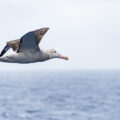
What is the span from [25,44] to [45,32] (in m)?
0.58

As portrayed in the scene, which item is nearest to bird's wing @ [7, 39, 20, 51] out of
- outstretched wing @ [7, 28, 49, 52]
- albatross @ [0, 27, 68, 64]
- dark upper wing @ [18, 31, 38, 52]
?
albatross @ [0, 27, 68, 64]

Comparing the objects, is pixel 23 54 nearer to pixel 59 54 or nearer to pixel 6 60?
pixel 6 60

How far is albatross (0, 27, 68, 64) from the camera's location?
12510 millimetres

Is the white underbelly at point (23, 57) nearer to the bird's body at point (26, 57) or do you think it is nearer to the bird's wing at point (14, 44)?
the bird's body at point (26, 57)

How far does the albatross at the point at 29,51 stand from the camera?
12.5 m

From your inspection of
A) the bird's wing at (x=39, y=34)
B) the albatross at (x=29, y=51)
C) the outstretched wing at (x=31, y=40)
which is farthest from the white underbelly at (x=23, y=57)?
the bird's wing at (x=39, y=34)

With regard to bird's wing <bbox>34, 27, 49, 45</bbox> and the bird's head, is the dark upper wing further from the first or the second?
the bird's head

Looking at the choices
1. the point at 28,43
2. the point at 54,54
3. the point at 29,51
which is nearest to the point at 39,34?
the point at 28,43

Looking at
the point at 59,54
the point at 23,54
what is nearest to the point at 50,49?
the point at 59,54

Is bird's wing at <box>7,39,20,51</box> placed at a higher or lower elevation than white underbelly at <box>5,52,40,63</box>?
higher

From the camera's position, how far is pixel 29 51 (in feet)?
42.9

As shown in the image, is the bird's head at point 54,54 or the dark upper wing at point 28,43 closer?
→ the dark upper wing at point 28,43

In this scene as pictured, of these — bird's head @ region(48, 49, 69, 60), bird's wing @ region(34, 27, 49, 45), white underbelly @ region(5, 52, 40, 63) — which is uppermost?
bird's wing @ region(34, 27, 49, 45)

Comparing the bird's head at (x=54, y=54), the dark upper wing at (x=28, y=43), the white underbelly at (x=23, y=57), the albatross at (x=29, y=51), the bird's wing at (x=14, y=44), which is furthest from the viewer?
the bird's wing at (x=14, y=44)
